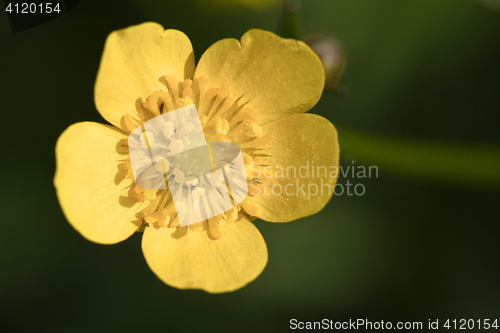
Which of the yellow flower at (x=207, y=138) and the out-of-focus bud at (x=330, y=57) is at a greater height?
the out-of-focus bud at (x=330, y=57)

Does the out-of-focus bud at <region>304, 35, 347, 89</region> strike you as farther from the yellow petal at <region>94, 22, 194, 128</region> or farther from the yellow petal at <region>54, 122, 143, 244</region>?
the yellow petal at <region>54, 122, 143, 244</region>

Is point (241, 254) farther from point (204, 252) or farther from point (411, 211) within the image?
point (411, 211)

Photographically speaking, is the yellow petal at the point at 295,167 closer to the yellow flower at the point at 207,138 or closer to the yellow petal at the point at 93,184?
the yellow flower at the point at 207,138

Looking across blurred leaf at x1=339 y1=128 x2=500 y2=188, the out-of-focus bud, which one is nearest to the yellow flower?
the out-of-focus bud

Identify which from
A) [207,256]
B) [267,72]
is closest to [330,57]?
[267,72]

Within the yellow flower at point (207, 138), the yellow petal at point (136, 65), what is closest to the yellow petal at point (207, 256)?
the yellow flower at point (207, 138)
